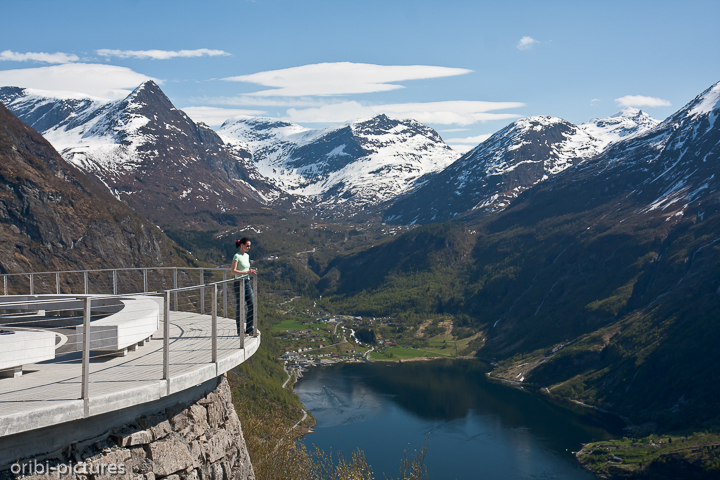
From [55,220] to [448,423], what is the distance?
99.5 metres

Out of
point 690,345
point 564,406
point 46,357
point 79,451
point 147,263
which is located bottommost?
point 564,406

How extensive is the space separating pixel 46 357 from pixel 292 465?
49.1ft

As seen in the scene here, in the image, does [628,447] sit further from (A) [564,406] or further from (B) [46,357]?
(B) [46,357]

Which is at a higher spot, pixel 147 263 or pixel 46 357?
pixel 46 357

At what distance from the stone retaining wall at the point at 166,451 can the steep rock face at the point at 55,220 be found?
11593 cm

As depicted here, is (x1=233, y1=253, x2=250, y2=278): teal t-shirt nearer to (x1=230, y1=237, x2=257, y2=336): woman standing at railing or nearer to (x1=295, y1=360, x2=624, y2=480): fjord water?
(x1=230, y1=237, x2=257, y2=336): woman standing at railing

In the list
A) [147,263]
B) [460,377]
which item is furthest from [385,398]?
[147,263]

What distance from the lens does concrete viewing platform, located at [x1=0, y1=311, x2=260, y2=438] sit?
8.60 meters

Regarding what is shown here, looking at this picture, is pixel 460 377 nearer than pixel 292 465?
No

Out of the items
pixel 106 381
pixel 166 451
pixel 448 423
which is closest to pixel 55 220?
pixel 448 423

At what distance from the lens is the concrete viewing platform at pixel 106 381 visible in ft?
28.2

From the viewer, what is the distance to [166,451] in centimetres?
1041

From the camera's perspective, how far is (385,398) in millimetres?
145750

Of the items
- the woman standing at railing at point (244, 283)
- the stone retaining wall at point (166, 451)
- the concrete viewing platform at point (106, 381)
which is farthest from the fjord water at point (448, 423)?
the concrete viewing platform at point (106, 381)
